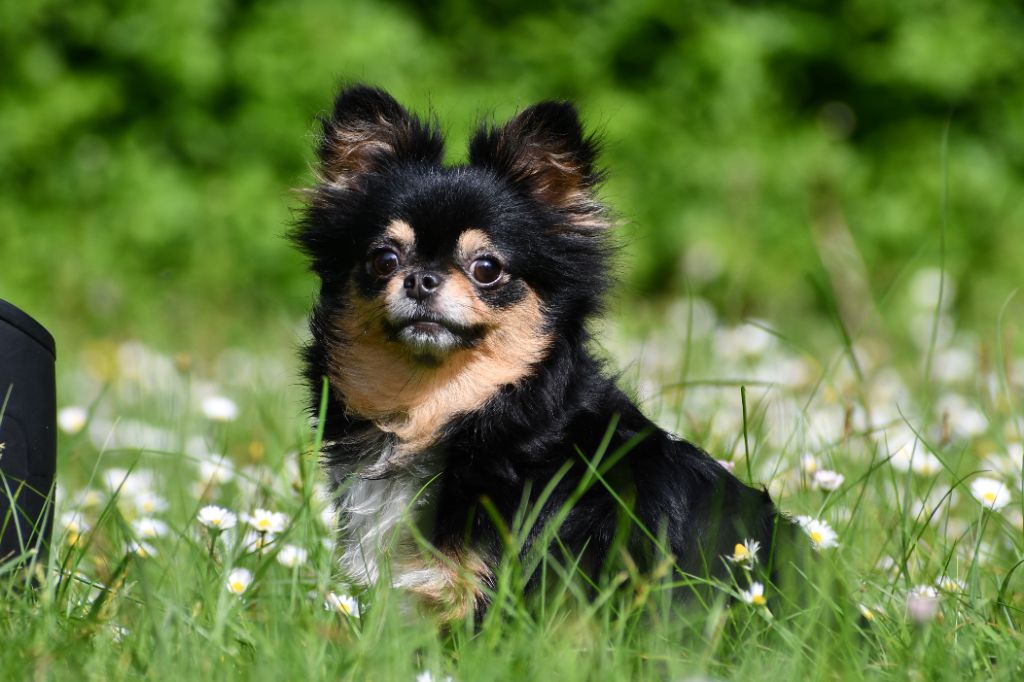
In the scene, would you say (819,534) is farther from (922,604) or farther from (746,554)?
(922,604)

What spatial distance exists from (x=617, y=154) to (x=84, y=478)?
12.3 feet

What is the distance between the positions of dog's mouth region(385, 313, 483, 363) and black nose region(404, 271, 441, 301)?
0.05m

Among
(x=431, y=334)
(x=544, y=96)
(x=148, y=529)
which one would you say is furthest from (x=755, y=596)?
(x=544, y=96)

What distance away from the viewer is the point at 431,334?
294 centimetres

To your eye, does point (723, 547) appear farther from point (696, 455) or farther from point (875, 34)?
point (875, 34)

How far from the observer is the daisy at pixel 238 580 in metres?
2.70

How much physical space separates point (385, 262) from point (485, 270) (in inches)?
9.5

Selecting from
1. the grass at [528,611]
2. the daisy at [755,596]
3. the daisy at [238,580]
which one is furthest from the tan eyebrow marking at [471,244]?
the daisy at [755,596]

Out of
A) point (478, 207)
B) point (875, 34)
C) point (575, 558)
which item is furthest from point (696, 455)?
point (875, 34)

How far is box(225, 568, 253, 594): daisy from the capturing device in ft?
8.86

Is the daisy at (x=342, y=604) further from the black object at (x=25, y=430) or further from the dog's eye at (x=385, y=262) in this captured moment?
the dog's eye at (x=385, y=262)

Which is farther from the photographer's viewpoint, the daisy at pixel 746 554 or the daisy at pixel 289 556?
the daisy at pixel 289 556

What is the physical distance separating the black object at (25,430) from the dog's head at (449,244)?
0.65 meters

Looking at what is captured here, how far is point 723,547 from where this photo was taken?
2768mm
